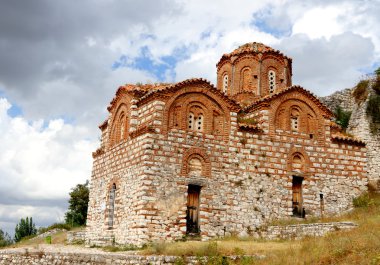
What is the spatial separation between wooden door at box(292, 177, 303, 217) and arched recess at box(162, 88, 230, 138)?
3.86 m

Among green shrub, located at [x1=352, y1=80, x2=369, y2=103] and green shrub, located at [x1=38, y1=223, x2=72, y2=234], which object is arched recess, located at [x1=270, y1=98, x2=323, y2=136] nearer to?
green shrub, located at [x1=352, y1=80, x2=369, y2=103]

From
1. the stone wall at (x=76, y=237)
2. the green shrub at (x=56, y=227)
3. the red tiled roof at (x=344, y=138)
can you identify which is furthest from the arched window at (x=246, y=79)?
the green shrub at (x=56, y=227)

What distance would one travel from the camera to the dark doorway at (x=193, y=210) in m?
17.1

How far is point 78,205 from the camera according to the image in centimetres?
3303

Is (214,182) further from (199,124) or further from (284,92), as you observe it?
(284,92)

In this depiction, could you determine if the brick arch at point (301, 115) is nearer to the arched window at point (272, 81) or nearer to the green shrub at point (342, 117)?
the arched window at point (272, 81)

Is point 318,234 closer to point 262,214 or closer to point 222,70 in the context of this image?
point 262,214

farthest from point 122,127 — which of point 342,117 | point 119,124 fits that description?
point 342,117

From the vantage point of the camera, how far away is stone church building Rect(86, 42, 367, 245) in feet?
55.8

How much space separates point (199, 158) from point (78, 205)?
1797 cm

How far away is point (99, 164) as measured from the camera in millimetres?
20984

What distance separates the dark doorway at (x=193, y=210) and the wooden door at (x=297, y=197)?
4.56 meters

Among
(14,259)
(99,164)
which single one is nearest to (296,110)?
(99,164)

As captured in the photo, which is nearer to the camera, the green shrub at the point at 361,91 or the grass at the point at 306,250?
the grass at the point at 306,250
